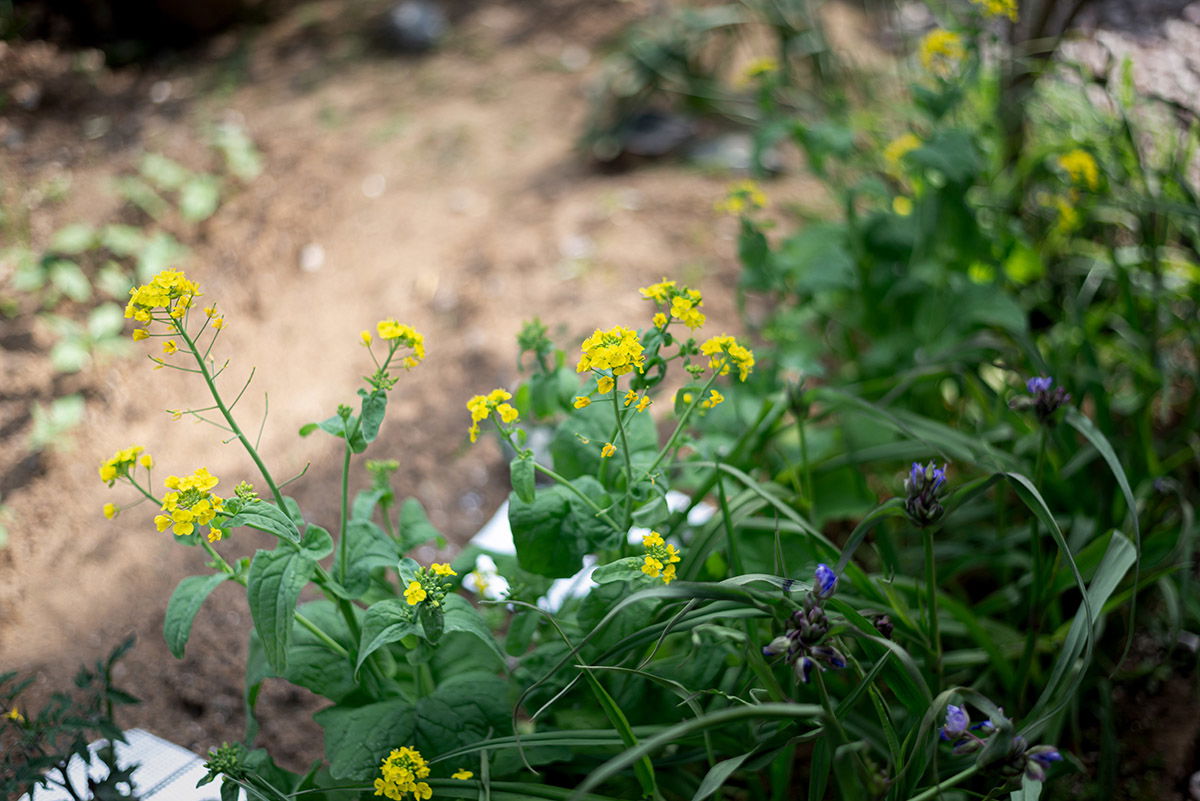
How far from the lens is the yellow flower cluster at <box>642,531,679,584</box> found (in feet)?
3.60

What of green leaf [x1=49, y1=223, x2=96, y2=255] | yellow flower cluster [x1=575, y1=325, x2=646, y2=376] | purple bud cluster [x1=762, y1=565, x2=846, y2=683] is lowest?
green leaf [x1=49, y1=223, x2=96, y2=255]

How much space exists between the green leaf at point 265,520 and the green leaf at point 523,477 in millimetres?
290

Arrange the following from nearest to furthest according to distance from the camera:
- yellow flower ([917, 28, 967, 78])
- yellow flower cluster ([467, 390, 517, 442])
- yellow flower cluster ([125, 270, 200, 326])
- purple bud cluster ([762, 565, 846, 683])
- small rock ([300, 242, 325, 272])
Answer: purple bud cluster ([762, 565, 846, 683]) < yellow flower cluster ([125, 270, 200, 326]) < yellow flower cluster ([467, 390, 517, 442]) < yellow flower ([917, 28, 967, 78]) < small rock ([300, 242, 325, 272])

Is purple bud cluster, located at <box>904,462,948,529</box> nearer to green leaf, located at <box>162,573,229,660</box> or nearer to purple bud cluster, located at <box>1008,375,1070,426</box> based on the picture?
purple bud cluster, located at <box>1008,375,1070,426</box>

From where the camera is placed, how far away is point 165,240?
269 centimetres

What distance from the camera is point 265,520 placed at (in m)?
1.08

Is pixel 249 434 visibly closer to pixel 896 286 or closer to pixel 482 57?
pixel 896 286

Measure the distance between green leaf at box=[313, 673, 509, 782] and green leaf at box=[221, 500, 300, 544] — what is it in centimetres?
29

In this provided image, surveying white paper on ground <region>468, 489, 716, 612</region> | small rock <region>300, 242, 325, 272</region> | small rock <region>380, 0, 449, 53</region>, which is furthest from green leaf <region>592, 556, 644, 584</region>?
small rock <region>380, 0, 449, 53</region>

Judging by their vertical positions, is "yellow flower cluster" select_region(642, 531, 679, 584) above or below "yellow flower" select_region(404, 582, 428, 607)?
below

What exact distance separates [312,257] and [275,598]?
6.43 ft

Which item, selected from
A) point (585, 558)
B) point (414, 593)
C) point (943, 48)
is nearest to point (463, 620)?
point (414, 593)

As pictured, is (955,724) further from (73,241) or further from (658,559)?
(73,241)

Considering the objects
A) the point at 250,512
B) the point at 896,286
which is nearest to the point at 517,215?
the point at 896,286
